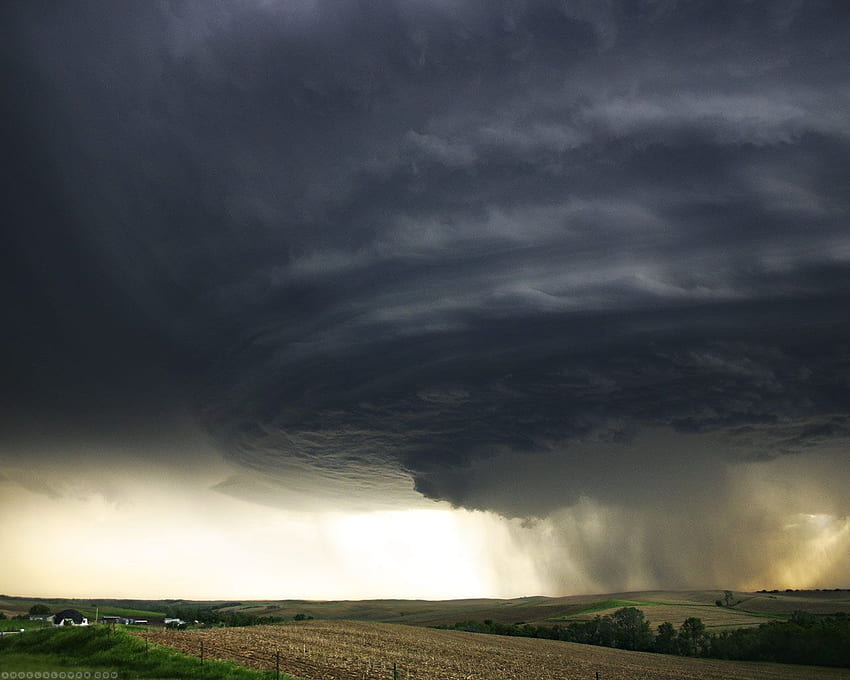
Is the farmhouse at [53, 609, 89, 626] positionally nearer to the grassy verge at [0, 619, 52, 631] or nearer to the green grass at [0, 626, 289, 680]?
the grassy verge at [0, 619, 52, 631]

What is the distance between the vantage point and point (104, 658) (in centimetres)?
5631

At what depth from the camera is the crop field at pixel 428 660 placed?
199 ft

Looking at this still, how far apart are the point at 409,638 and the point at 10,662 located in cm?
5958

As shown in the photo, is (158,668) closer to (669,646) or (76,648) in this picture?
(76,648)

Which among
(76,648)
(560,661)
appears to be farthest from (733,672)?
(76,648)

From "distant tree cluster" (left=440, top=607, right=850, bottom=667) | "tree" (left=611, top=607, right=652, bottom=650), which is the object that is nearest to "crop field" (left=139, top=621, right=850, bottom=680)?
"distant tree cluster" (left=440, top=607, right=850, bottom=667)

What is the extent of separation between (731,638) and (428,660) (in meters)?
62.2

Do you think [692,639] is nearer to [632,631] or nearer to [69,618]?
[632,631]

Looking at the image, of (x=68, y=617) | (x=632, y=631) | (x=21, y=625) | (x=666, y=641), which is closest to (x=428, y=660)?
(x=666, y=641)

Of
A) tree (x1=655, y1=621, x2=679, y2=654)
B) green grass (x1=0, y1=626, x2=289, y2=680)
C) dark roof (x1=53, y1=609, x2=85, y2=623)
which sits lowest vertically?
tree (x1=655, y1=621, x2=679, y2=654)

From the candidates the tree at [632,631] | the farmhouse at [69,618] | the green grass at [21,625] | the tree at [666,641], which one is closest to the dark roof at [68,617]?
the farmhouse at [69,618]

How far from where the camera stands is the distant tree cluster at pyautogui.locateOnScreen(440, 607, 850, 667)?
95.6 meters

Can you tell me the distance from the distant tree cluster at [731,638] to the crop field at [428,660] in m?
5.90

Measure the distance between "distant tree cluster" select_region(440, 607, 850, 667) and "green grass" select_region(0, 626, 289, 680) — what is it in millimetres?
83610
